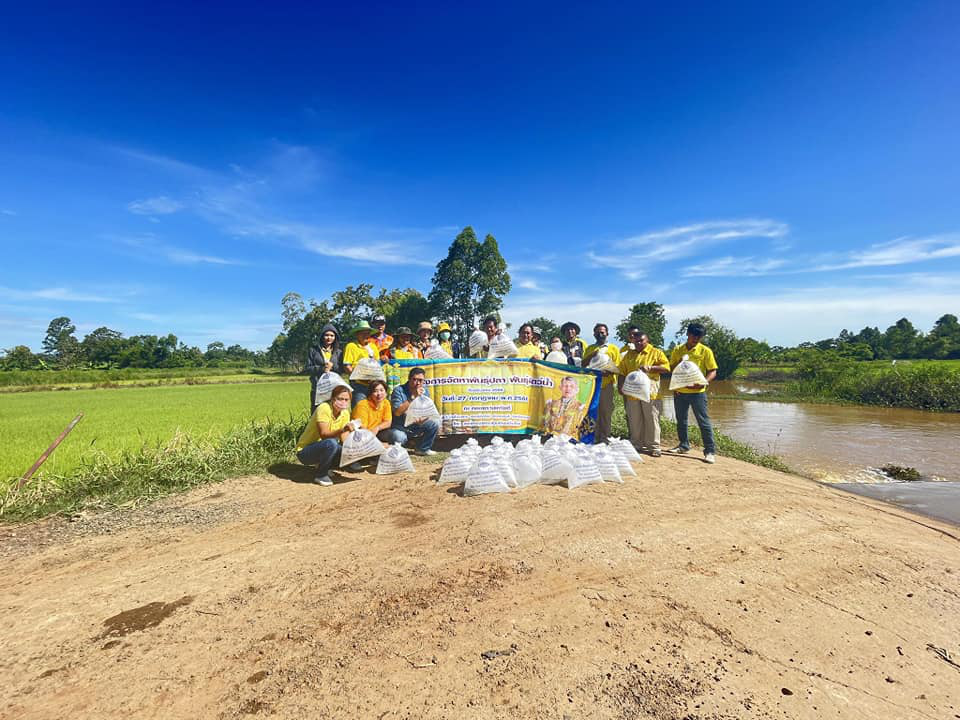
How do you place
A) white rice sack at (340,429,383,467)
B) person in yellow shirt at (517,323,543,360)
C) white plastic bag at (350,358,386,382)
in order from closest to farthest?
A: white rice sack at (340,429,383,467)
white plastic bag at (350,358,386,382)
person in yellow shirt at (517,323,543,360)

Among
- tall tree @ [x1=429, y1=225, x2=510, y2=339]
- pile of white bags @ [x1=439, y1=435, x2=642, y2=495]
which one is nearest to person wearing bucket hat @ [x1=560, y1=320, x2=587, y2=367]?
pile of white bags @ [x1=439, y1=435, x2=642, y2=495]

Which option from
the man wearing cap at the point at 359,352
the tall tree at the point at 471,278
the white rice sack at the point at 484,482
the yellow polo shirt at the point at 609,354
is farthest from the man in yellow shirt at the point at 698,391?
the tall tree at the point at 471,278

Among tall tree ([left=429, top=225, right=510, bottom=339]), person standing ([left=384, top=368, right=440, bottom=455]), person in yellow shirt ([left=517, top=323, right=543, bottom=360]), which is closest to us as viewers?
person standing ([left=384, top=368, right=440, bottom=455])

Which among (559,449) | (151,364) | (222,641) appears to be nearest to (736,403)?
(559,449)

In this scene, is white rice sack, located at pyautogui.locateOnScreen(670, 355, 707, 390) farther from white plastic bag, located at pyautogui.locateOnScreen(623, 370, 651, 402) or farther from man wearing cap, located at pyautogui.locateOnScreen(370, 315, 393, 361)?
man wearing cap, located at pyautogui.locateOnScreen(370, 315, 393, 361)

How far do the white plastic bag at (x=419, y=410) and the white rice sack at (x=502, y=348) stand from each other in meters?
1.27

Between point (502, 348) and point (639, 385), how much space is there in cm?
190

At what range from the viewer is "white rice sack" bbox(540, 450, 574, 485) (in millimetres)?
4164

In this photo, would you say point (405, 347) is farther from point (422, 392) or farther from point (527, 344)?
point (527, 344)

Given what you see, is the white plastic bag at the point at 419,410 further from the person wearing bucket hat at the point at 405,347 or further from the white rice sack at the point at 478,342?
the white rice sack at the point at 478,342

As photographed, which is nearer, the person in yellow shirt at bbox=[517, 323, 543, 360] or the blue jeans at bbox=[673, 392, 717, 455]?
A: the blue jeans at bbox=[673, 392, 717, 455]

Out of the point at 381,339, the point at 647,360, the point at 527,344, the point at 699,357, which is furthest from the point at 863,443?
the point at 381,339

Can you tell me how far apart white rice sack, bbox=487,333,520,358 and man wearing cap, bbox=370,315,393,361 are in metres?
1.51

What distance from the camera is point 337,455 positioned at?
4.73 meters
